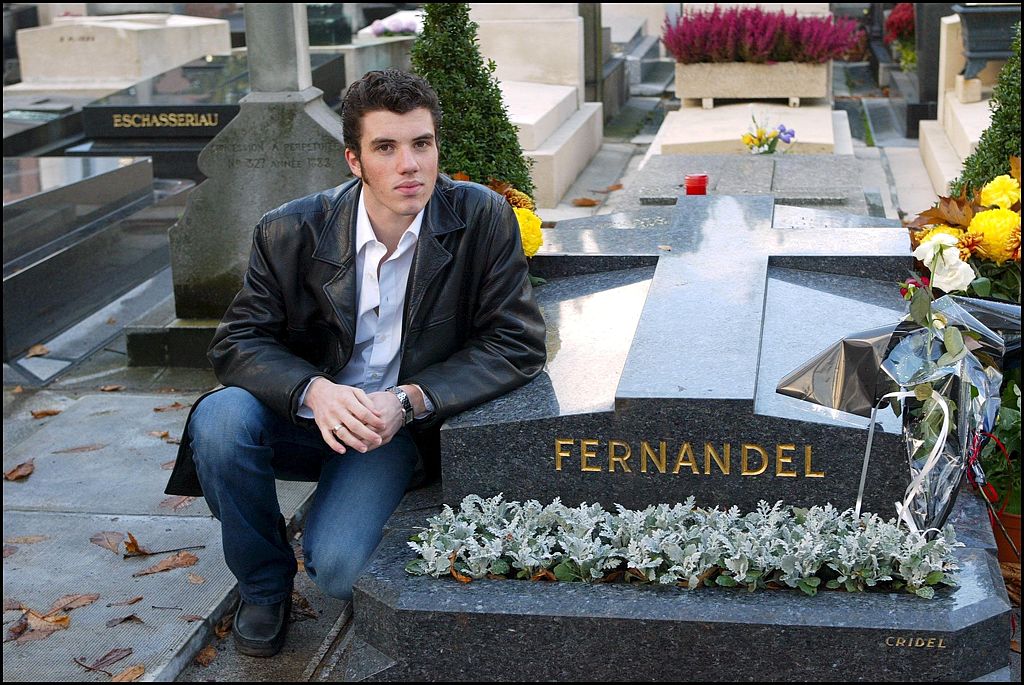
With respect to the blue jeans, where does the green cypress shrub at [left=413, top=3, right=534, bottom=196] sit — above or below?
above

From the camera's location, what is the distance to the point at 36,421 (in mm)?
5727

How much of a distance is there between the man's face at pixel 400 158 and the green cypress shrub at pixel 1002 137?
2.32 metres

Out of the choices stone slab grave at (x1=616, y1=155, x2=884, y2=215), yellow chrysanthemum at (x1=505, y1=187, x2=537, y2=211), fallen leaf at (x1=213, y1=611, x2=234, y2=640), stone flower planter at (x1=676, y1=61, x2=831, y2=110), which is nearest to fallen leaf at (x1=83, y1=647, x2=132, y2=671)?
fallen leaf at (x1=213, y1=611, x2=234, y2=640)

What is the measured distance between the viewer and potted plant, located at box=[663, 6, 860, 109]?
34.9ft

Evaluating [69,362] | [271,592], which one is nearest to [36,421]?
[69,362]

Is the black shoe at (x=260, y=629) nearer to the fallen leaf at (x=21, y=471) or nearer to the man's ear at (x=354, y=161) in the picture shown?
the man's ear at (x=354, y=161)

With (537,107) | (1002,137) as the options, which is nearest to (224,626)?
(1002,137)

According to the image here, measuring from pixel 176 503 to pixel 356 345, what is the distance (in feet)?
4.79

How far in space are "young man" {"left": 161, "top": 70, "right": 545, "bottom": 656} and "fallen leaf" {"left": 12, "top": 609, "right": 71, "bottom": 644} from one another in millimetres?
568

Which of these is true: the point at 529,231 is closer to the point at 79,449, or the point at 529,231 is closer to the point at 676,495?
the point at 676,495

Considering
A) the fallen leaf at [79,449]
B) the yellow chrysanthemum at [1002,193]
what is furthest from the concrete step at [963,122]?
the fallen leaf at [79,449]

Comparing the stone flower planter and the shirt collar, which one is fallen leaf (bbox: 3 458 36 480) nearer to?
the shirt collar

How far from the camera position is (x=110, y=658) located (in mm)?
3506

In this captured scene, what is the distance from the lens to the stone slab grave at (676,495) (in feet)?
9.05
